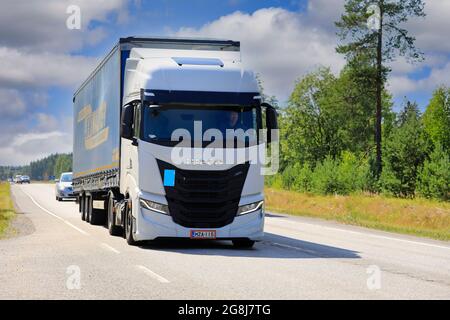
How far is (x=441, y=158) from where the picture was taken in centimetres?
3916

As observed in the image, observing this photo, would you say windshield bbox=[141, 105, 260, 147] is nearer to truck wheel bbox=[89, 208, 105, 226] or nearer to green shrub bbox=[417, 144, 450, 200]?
truck wheel bbox=[89, 208, 105, 226]

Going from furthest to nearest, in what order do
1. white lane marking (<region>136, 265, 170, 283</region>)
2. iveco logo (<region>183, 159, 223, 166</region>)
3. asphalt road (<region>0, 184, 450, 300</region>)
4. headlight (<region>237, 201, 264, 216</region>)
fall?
1. headlight (<region>237, 201, 264, 216</region>)
2. iveco logo (<region>183, 159, 223, 166</region>)
3. white lane marking (<region>136, 265, 170, 283</region>)
4. asphalt road (<region>0, 184, 450, 300</region>)

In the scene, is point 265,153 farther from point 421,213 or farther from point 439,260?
point 421,213

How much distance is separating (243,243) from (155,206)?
2317mm

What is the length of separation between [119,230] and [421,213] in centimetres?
1495

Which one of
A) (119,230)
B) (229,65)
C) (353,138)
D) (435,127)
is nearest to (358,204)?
(119,230)

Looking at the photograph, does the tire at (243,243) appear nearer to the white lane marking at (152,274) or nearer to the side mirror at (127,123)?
the side mirror at (127,123)

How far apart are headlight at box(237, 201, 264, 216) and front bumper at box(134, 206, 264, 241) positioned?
2.9 inches

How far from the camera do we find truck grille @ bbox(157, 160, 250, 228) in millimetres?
14039

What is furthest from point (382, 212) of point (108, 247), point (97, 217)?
point (108, 247)

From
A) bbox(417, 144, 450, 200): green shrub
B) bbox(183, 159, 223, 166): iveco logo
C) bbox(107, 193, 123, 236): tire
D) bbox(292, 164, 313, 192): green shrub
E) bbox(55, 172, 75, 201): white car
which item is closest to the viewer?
bbox(183, 159, 223, 166): iveco logo


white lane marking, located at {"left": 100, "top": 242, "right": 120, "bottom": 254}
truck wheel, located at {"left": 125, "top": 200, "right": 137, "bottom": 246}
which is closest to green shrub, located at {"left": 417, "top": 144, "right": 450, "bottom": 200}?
truck wheel, located at {"left": 125, "top": 200, "right": 137, "bottom": 246}

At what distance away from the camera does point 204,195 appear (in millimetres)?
14094

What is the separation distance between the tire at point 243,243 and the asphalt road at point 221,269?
20 centimetres
